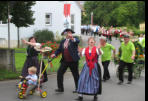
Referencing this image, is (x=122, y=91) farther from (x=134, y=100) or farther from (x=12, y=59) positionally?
Result: (x=12, y=59)

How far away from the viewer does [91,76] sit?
7.20 metres

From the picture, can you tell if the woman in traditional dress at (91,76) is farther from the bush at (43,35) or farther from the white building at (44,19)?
the bush at (43,35)

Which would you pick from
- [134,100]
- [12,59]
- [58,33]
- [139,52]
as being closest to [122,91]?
[134,100]

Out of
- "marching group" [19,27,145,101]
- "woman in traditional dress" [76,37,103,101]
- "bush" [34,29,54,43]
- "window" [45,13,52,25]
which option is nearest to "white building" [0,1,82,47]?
"window" [45,13,52,25]

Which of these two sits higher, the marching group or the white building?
the white building

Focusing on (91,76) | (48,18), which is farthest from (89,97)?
(48,18)

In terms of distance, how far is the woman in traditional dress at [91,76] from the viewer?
7117mm

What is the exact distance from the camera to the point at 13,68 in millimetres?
11141

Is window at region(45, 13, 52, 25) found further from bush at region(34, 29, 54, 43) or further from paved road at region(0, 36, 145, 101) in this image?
paved road at region(0, 36, 145, 101)

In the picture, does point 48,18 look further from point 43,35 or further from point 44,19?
point 43,35

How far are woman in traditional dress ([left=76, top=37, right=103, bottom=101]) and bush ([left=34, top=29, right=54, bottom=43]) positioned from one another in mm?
18670

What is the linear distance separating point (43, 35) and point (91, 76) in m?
19.2

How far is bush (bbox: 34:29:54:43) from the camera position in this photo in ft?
84.5

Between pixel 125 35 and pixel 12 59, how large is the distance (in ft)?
15.0
